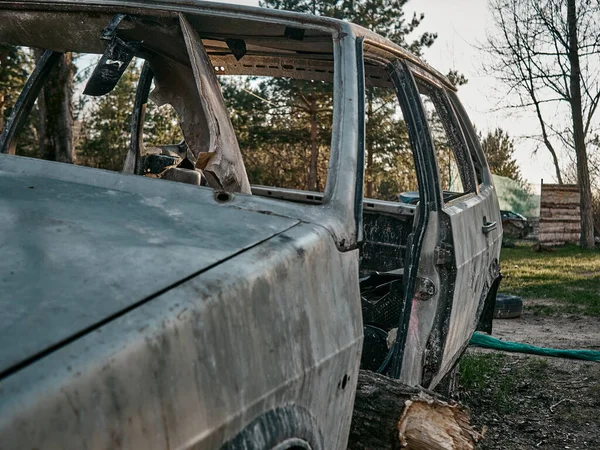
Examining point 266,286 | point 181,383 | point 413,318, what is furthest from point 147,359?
point 413,318

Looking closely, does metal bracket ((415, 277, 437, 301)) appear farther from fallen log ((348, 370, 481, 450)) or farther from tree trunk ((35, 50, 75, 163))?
tree trunk ((35, 50, 75, 163))

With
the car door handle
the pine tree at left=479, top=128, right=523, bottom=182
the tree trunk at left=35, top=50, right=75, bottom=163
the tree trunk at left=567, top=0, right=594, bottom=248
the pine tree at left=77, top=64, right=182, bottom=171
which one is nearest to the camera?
the car door handle

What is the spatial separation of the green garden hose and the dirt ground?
7cm

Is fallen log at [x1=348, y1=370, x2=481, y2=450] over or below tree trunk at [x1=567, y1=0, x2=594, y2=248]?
below

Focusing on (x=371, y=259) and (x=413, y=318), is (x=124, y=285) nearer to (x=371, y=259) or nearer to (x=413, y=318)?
(x=413, y=318)

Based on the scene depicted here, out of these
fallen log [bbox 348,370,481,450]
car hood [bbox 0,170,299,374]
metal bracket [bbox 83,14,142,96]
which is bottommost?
fallen log [bbox 348,370,481,450]

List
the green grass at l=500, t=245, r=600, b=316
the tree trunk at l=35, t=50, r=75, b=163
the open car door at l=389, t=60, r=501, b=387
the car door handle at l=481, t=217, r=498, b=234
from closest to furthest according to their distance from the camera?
1. the open car door at l=389, t=60, r=501, b=387
2. the car door handle at l=481, t=217, r=498, b=234
3. the green grass at l=500, t=245, r=600, b=316
4. the tree trunk at l=35, t=50, r=75, b=163

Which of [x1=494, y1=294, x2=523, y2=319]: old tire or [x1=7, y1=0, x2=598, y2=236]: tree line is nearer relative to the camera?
[x1=494, y1=294, x2=523, y2=319]: old tire

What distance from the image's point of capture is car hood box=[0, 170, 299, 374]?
1.30 m

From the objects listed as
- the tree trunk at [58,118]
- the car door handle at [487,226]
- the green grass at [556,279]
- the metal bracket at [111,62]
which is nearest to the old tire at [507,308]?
the green grass at [556,279]

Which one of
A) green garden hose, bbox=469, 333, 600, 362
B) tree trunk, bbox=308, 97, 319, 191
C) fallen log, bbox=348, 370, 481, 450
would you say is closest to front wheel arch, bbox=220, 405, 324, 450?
fallen log, bbox=348, 370, 481, 450

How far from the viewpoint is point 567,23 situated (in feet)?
72.5

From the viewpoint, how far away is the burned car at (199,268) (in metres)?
1.26

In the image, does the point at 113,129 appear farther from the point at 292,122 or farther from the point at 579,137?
the point at 579,137
